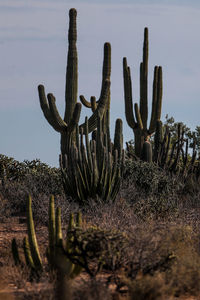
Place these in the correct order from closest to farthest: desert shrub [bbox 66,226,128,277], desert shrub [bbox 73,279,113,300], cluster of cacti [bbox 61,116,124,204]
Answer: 1. desert shrub [bbox 73,279,113,300]
2. desert shrub [bbox 66,226,128,277]
3. cluster of cacti [bbox 61,116,124,204]

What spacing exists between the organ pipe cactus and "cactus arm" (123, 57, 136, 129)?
3816mm

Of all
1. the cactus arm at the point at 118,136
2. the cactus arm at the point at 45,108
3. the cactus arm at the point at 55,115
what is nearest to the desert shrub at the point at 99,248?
the cactus arm at the point at 118,136

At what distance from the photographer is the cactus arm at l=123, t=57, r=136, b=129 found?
70.6 feet

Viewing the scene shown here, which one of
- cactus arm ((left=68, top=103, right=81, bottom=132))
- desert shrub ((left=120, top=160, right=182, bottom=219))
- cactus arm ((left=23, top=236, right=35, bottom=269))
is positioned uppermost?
cactus arm ((left=68, top=103, right=81, bottom=132))

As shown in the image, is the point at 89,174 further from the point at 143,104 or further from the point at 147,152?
the point at 143,104

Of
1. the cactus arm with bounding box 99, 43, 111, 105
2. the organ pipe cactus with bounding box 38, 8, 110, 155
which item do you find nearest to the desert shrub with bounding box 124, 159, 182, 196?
the organ pipe cactus with bounding box 38, 8, 110, 155

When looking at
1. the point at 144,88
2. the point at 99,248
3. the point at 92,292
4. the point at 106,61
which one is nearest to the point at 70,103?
the point at 106,61

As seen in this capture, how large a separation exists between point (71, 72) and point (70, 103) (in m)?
1.06

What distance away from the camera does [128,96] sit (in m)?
21.6

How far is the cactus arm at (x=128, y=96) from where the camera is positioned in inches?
848

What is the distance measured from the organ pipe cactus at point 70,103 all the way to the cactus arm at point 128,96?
150 inches

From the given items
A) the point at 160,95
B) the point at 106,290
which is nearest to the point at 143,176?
the point at 160,95

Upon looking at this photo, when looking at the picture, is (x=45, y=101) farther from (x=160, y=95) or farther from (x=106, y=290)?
(x=106, y=290)

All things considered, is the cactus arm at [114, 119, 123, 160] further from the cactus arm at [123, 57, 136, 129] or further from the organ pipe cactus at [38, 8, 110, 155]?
the cactus arm at [123, 57, 136, 129]
